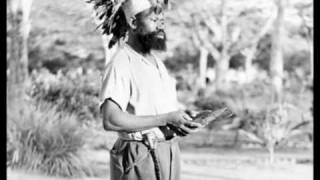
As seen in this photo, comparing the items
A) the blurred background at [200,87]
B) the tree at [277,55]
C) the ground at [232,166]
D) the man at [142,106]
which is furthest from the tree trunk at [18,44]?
the man at [142,106]

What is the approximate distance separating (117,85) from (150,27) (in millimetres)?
252

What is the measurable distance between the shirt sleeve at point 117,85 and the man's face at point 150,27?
0.13 m

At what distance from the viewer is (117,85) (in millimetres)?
2008

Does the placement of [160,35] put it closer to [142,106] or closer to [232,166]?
[142,106]

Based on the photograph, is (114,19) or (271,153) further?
(271,153)

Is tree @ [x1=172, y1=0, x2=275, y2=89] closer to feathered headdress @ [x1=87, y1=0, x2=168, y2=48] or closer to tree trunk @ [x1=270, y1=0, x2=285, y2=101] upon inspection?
tree trunk @ [x1=270, y1=0, x2=285, y2=101]

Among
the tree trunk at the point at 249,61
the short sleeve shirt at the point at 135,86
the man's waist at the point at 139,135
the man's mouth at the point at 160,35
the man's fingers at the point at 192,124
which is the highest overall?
the man's mouth at the point at 160,35

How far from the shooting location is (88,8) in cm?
350

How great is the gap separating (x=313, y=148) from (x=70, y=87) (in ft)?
5.31

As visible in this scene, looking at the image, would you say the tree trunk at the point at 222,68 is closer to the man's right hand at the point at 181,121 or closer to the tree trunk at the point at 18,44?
the tree trunk at the point at 18,44

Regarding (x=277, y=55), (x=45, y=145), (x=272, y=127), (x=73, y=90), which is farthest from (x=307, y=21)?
(x=45, y=145)

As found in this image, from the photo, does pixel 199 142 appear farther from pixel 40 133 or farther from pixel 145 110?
pixel 145 110

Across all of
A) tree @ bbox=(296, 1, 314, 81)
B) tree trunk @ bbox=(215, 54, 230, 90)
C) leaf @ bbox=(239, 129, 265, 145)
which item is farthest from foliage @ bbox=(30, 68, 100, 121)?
tree @ bbox=(296, 1, 314, 81)

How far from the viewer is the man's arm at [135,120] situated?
1981 millimetres
